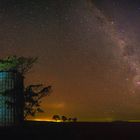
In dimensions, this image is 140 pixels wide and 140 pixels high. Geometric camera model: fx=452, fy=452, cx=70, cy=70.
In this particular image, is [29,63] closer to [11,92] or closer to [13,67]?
[13,67]
